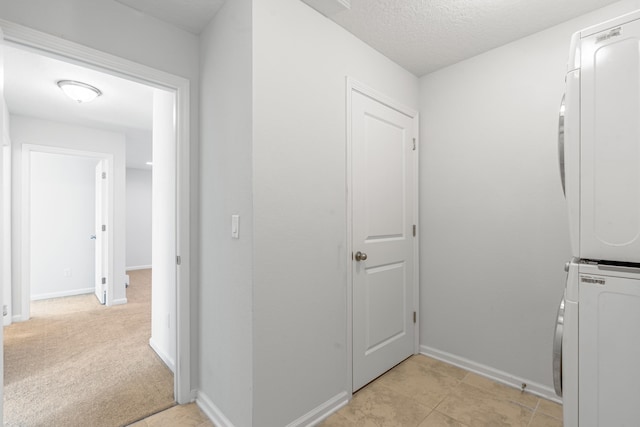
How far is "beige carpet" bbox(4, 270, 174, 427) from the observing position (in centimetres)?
187

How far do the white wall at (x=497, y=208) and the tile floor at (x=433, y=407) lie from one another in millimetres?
170

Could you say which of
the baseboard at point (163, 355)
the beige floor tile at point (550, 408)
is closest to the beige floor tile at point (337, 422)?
the beige floor tile at point (550, 408)

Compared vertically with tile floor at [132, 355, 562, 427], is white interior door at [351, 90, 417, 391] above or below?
above

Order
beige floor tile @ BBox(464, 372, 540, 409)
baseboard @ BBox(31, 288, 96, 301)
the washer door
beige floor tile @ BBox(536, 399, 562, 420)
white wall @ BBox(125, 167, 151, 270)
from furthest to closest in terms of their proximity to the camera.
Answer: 1. white wall @ BBox(125, 167, 151, 270)
2. baseboard @ BBox(31, 288, 96, 301)
3. beige floor tile @ BBox(464, 372, 540, 409)
4. beige floor tile @ BBox(536, 399, 562, 420)
5. the washer door

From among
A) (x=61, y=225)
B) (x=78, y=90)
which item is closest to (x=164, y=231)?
(x=78, y=90)

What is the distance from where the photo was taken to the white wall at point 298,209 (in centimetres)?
152

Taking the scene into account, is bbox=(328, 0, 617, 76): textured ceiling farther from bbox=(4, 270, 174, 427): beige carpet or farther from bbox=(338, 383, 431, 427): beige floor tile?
bbox=(4, 270, 174, 427): beige carpet

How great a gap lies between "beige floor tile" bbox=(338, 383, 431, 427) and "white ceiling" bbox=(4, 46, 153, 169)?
3.12 metres

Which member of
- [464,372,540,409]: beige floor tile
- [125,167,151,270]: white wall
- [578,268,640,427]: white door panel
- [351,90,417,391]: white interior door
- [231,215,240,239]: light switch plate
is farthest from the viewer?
[125,167,151,270]: white wall

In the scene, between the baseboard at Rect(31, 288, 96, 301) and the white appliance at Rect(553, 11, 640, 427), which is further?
the baseboard at Rect(31, 288, 96, 301)

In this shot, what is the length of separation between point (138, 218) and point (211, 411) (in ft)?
21.6

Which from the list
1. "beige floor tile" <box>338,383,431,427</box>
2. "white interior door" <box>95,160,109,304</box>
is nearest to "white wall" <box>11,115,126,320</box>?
"white interior door" <box>95,160,109,304</box>

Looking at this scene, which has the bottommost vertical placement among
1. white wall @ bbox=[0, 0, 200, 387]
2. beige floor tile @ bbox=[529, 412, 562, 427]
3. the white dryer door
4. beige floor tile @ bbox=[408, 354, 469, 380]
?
beige floor tile @ bbox=[408, 354, 469, 380]

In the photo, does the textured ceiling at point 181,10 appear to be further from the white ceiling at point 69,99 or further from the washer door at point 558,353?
the washer door at point 558,353
